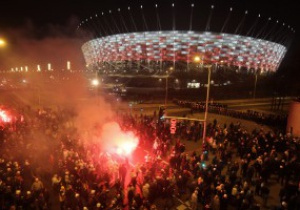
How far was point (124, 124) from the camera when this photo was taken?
17.6 meters

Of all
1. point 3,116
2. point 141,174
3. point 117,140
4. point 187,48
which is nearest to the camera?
point 141,174

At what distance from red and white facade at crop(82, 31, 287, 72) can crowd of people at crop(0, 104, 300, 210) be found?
5289 centimetres

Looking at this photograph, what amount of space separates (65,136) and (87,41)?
7755 cm

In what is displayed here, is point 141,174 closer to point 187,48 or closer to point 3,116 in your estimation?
point 3,116

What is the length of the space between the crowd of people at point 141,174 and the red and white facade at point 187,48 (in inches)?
2082

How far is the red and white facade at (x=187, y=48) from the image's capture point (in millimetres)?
69000

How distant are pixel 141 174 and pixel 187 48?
61.5m

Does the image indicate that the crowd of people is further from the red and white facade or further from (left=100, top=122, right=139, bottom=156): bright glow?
the red and white facade

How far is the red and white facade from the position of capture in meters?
69.0

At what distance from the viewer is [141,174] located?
10734 mm

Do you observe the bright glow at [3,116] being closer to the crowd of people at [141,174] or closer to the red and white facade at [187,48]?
the crowd of people at [141,174]

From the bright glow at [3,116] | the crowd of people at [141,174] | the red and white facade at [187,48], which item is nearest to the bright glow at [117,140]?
the crowd of people at [141,174]

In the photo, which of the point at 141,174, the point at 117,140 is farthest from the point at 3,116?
the point at 141,174

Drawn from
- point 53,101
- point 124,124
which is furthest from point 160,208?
point 53,101
